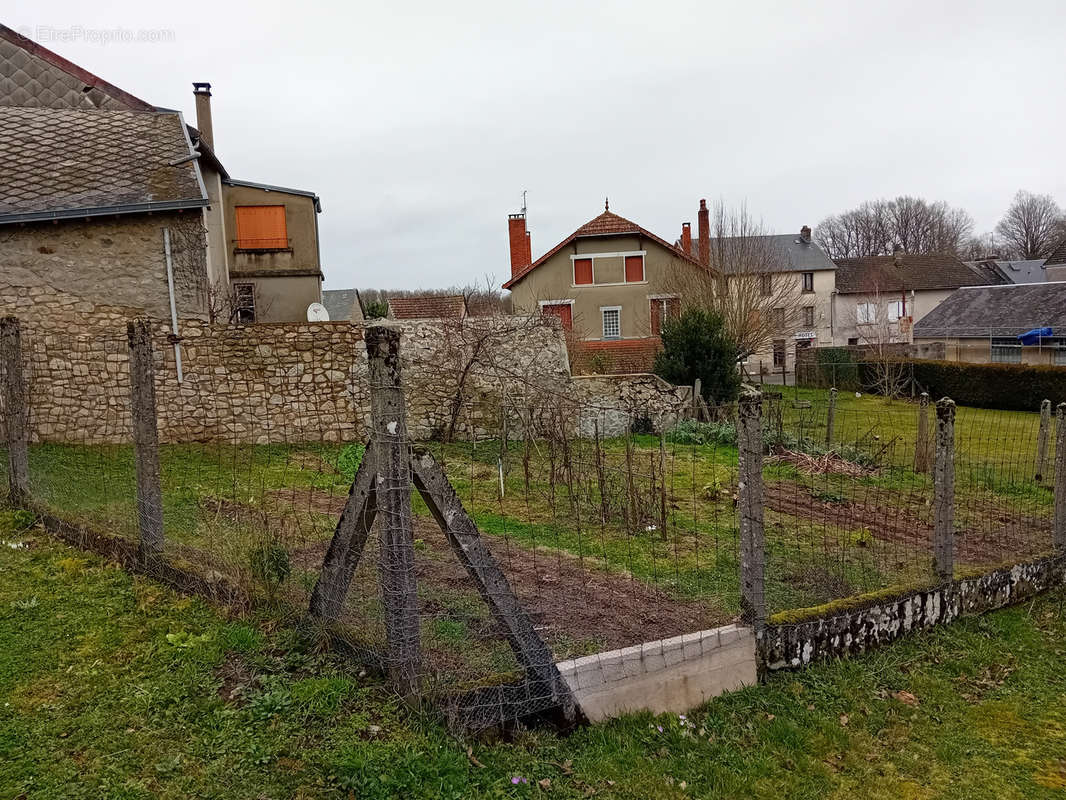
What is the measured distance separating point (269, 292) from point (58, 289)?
20.9 ft

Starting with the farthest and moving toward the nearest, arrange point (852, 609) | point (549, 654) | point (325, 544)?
point (325, 544)
point (852, 609)
point (549, 654)

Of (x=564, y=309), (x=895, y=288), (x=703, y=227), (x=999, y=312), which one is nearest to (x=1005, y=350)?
(x=999, y=312)

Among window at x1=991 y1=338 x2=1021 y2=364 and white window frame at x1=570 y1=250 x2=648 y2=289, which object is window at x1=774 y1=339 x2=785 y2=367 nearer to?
window at x1=991 y1=338 x2=1021 y2=364

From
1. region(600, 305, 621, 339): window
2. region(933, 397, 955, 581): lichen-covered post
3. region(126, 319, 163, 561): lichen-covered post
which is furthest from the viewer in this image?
region(600, 305, 621, 339): window

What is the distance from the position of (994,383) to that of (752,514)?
24381 millimetres

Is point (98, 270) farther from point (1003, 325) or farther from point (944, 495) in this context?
point (1003, 325)

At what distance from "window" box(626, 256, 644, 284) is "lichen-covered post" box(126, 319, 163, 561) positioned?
26106mm

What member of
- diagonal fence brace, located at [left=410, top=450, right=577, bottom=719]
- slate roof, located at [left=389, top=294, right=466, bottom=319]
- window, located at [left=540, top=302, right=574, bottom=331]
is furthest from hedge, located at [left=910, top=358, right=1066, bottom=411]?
diagonal fence brace, located at [left=410, top=450, right=577, bottom=719]

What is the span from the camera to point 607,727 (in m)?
3.78

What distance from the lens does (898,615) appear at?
504cm

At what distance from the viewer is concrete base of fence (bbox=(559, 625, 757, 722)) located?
12.5 feet

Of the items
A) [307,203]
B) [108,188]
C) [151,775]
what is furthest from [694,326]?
[151,775]

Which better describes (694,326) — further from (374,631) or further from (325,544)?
(374,631)

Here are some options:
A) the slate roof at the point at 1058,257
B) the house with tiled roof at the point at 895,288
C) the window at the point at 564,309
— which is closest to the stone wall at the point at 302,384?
the window at the point at 564,309
